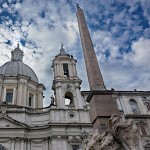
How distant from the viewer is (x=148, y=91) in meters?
28.6

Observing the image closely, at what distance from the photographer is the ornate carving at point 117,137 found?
7.27m

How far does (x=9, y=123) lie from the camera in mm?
23891

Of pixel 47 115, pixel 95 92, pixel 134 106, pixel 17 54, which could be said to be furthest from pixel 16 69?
pixel 95 92

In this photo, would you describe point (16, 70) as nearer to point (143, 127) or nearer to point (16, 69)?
point (16, 69)

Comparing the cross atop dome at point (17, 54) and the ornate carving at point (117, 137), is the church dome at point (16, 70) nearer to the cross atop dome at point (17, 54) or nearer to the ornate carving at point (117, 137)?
the cross atop dome at point (17, 54)

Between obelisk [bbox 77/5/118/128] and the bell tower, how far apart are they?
1533 cm

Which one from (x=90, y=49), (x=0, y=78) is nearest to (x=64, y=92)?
(x=0, y=78)

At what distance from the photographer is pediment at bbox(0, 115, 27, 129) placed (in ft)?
77.8

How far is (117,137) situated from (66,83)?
2081cm

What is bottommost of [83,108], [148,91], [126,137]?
[126,137]

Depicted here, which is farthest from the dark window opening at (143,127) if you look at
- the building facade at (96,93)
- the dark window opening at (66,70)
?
the building facade at (96,93)

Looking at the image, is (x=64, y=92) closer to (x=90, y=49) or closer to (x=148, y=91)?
(x=148, y=91)

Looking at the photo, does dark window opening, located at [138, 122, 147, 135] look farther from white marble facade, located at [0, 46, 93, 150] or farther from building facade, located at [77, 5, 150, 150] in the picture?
building facade, located at [77, 5, 150, 150]

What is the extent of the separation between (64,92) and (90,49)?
55.0ft
